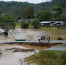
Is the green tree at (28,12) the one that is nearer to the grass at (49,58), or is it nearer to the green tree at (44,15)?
the green tree at (44,15)

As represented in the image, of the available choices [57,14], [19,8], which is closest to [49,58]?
[57,14]

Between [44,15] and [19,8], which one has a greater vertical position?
[19,8]

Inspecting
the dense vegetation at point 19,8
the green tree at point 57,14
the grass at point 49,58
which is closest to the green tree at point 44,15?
→ the green tree at point 57,14

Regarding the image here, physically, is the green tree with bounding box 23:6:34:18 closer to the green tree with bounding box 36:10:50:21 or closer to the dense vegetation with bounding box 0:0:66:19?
the dense vegetation with bounding box 0:0:66:19

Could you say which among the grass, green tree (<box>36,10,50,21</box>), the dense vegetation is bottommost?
the grass

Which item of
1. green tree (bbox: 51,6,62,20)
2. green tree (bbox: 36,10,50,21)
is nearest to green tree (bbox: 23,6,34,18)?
green tree (bbox: 51,6,62,20)

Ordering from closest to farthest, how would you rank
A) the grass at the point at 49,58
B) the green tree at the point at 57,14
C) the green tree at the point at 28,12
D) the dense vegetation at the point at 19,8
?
the grass at the point at 49,58 < the green tree at the point at 57,14 < the green tree at the point at 28,12 < the dense vegetation at the point at 19,8

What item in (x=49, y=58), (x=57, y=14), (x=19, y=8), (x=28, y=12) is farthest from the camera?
(x=19, y=8)

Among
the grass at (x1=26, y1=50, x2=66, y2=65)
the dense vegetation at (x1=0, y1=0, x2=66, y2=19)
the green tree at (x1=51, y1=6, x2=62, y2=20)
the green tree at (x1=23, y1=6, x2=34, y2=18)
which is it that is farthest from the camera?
the dense vegetation at (x1=0, y1=0, x2=66, y2=19)

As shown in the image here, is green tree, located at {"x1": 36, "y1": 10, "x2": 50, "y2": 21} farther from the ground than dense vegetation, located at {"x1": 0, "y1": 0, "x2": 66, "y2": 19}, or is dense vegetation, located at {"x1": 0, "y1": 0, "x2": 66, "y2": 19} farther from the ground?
dense vegetation, located at {"x1": 0, "y1": 0, "x2": 66, "y2": 19}

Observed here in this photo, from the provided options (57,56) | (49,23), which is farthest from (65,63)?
(49,23)

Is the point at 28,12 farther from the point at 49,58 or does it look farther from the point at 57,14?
the point at 49,58

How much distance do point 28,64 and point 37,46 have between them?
8.16 meters

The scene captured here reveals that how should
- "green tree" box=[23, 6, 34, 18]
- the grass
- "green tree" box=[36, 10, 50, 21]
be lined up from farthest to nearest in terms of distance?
"green tree" box=[23, 6, 34, 18] → "green tree" box=[36, 10, 50, 21] → the grass
